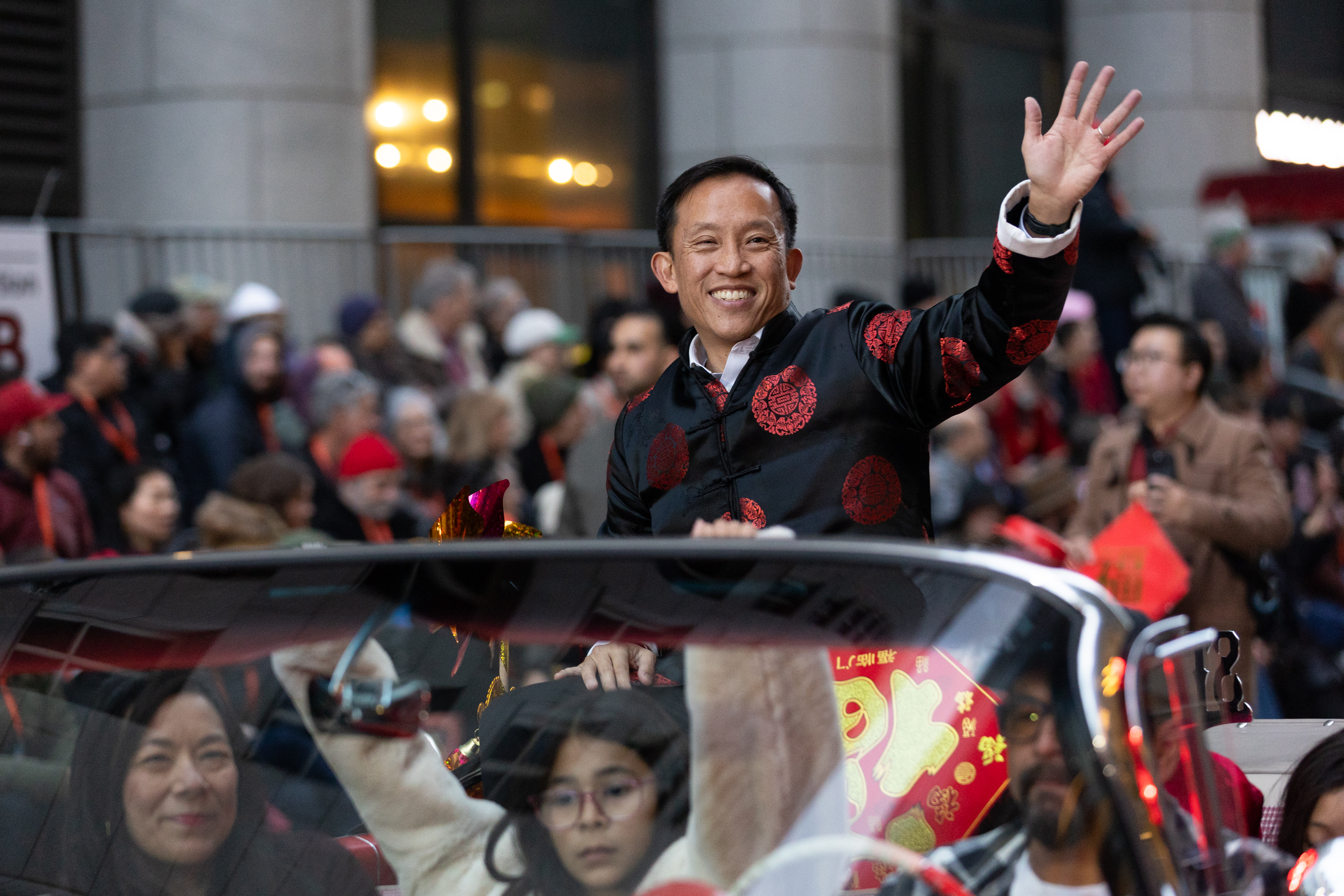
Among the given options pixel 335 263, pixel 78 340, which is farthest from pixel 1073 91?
pixel 335 263

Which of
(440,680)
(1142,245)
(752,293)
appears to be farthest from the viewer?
(1142,245)

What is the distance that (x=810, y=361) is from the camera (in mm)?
2840

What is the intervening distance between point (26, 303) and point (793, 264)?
528cm

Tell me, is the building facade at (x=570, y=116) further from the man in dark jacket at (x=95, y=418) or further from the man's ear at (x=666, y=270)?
the man's ear at (x=666, y=270)

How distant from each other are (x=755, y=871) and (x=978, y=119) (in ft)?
49.1

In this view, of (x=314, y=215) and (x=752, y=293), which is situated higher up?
(x=314, y=215)

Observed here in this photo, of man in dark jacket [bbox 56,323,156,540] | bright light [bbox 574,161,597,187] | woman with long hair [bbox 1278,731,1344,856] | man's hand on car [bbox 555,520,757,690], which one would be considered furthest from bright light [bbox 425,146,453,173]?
man's hand on car [bbox 555,520,757,690]

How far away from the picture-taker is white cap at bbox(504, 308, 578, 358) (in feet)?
27.5

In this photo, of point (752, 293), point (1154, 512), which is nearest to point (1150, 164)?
point (1154, 512)

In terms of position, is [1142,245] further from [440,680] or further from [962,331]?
[440,680]

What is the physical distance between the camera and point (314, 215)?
9859 mm

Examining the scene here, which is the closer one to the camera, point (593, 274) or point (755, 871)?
point (755, 871)

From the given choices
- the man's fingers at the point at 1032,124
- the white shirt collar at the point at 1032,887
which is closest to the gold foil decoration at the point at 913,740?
the white shirt collar at the point at 1032,887

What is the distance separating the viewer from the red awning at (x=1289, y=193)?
44.7ft
